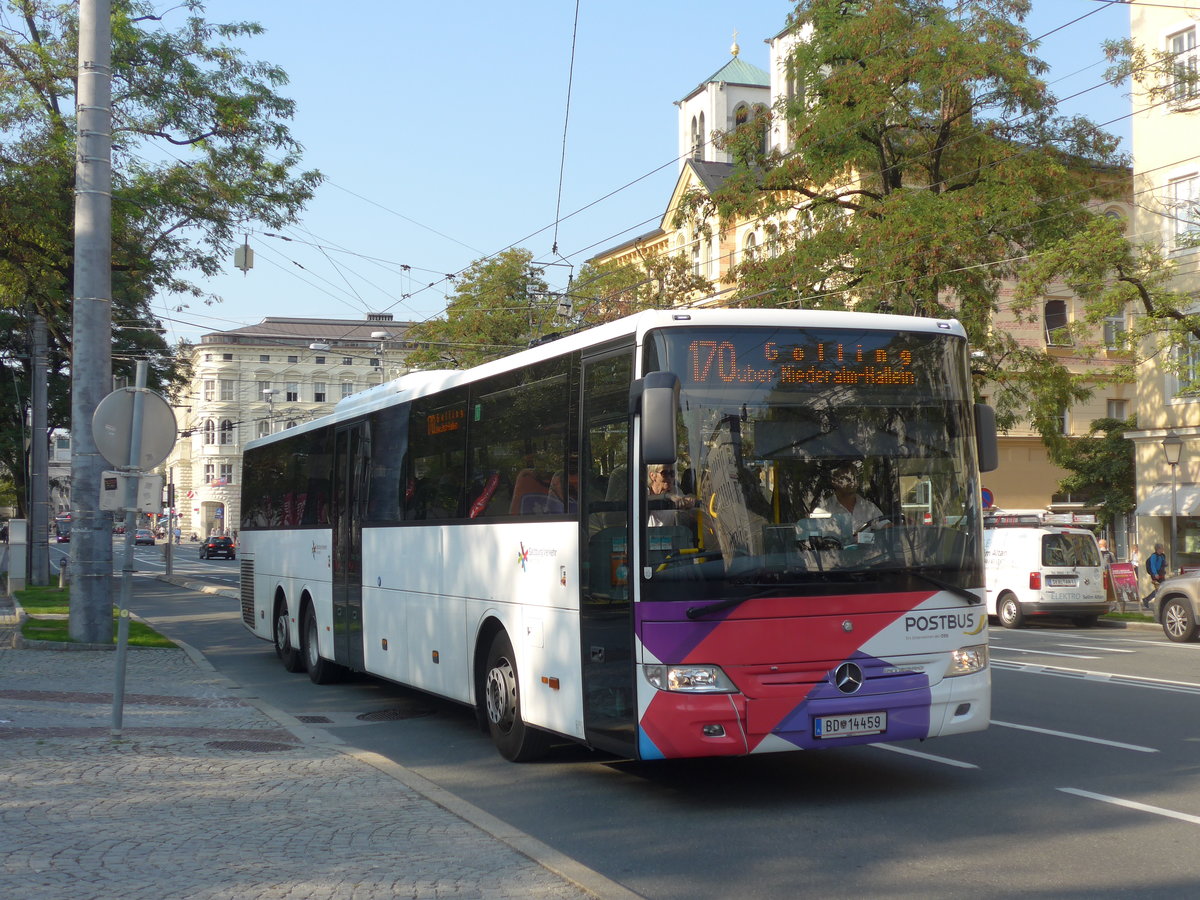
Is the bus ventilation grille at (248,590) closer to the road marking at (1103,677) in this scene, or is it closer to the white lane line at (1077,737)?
the road marking at (1103,677)

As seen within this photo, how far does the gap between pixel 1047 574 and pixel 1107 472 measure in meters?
17.9

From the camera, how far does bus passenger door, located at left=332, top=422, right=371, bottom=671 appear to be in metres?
14.0

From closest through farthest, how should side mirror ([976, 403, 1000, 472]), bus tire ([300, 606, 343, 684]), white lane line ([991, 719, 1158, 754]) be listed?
1. side mirror ([976, 403, 1000, 472])
2. white lane line ([991, 719, 1158, 754])
3. bus tire ([300, 606, 343, 684])

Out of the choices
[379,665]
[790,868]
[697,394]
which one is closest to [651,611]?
[697,394]

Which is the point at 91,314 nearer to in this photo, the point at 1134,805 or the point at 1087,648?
the point at 1134,805

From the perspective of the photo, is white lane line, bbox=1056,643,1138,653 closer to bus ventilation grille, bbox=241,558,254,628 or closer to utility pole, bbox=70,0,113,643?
bus ventilation grille, bbox=241,558,254,628

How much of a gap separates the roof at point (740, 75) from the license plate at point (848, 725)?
70487 mm

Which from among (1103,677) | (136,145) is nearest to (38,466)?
(136,145)

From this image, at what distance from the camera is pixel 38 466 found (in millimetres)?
35719

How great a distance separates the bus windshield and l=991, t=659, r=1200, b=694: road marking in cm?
686

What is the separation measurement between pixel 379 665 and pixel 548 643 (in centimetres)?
453

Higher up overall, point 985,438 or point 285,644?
point 985,438

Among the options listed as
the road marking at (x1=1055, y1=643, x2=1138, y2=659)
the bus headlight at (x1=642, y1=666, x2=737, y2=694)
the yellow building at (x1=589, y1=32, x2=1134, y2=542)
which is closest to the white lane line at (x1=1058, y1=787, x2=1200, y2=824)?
the bus headlight at (x1=642, y1=666, x2=737, y2=694)

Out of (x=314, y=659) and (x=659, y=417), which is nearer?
(x=659, y=417)
